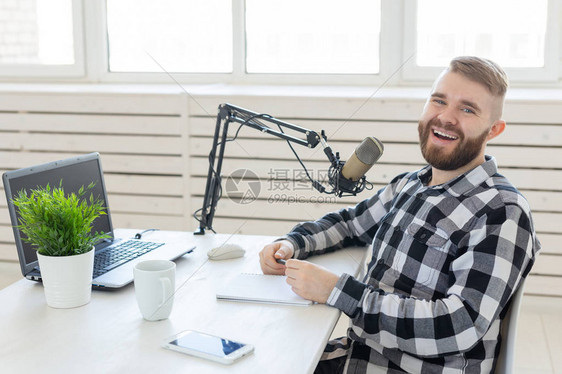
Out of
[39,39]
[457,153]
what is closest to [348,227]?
[457,153]

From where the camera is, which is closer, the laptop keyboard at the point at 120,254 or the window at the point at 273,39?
the laptop keyboard at the point at 120,254

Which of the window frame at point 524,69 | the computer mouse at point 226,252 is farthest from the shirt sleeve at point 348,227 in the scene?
the window frame at point 524,69

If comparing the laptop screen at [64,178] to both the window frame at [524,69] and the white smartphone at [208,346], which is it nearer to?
the white smartphone at [208,346]

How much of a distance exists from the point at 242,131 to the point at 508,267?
2183 mm

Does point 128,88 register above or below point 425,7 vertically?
below

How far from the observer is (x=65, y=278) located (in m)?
1.38

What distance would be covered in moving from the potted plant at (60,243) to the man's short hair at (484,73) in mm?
867

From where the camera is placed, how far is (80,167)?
1.71m

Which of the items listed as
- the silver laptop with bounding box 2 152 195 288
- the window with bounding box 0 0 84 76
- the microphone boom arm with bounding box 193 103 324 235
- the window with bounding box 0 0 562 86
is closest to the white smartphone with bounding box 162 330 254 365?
the silver laptop with bounding box 2 152 195 288

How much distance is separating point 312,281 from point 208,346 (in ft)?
1.03

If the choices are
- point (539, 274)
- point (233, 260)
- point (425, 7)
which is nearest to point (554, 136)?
point (539, 274)

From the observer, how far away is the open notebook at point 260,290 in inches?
56.9

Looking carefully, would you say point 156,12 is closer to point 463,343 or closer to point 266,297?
point 266,297

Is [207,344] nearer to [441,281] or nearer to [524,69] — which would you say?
[441,281]
